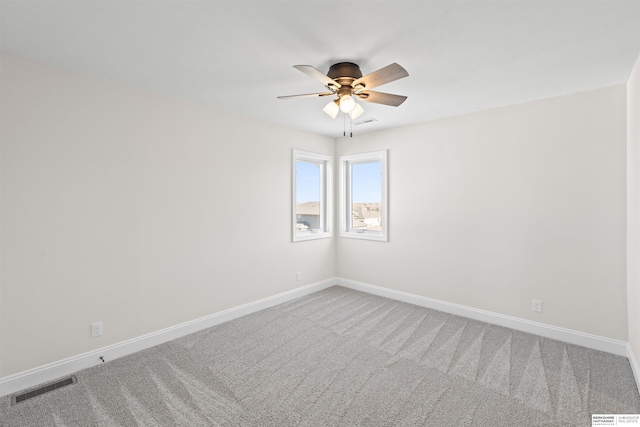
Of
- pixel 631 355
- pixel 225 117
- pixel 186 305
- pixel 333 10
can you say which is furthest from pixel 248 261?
pixel 631 355

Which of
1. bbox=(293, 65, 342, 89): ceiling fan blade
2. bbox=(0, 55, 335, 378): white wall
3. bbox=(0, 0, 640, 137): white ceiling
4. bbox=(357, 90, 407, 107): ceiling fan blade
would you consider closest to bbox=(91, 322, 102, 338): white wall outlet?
bbox=(0, 55, 335, 378): white wall

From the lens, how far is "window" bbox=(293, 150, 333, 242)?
14.9 ft

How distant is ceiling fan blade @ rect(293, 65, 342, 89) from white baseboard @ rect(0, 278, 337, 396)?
9.03ft

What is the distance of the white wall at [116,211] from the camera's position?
225 centimetres

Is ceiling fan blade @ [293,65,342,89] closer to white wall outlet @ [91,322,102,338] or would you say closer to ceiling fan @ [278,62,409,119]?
ceiling fan @ [278,62,409,119]

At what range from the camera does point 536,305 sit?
316 centimetres

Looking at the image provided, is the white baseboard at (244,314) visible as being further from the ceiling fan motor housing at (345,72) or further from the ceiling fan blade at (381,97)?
the ceiling fan motor housing at (345,72)

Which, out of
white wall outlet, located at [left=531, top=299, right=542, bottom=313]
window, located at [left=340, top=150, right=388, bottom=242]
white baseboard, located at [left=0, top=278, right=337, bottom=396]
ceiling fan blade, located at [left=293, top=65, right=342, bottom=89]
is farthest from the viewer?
window, located at [left=340, top=150, right=388, bottom=242]

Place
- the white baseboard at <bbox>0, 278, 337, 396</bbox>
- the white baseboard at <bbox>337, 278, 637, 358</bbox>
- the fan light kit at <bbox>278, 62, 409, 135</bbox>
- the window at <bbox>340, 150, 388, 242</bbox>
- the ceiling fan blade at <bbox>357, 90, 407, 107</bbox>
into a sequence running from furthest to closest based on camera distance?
Result: 1. the window at <bbox>340, 150, 388, 242</bbox>
2. the white baseboard at <bbox>337, 278, 637, 358</bbox>
3. the ceiling fan blade at <bbox>357, 90, 407, 107</bbox>
4. the white baseboard at <bbox>0, 278, 337, 396</bbox>
5. the fan light kit at <bbox>278, 62, 409, 135</bbox>

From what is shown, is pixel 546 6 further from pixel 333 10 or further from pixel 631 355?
pixel 631 355

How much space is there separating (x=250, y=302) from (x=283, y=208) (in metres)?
1.32

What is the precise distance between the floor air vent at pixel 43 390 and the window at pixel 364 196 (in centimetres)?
362

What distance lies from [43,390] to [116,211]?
1435 mm
